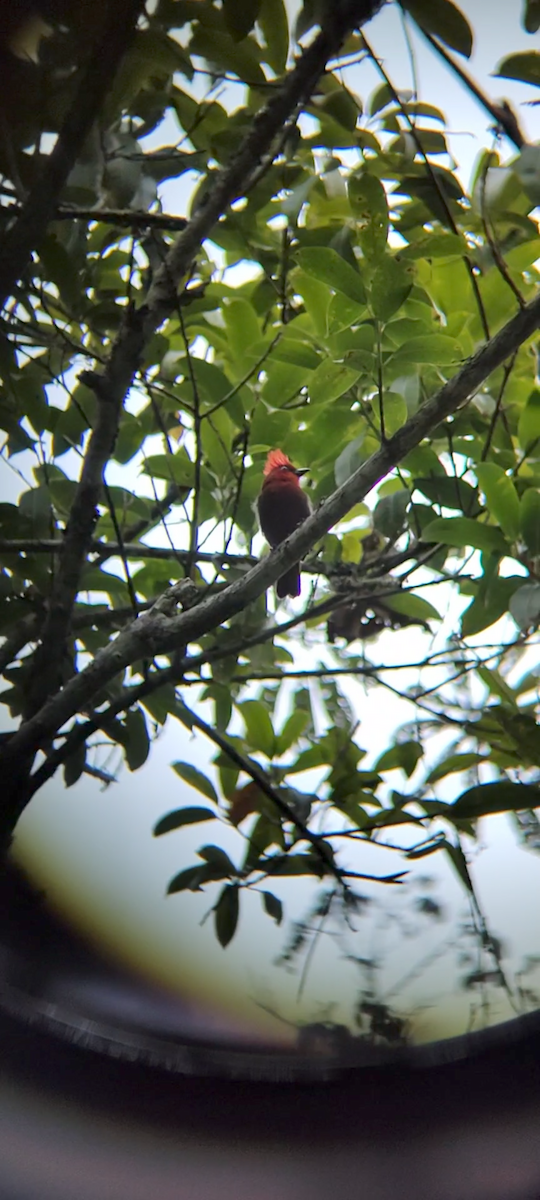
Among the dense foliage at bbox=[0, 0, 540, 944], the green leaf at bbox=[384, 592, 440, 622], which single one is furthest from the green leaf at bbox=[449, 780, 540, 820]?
the green leaf at bbox=[384, 592, 440, 622]

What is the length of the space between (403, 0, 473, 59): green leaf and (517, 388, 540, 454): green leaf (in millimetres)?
266

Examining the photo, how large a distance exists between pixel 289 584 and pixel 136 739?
8.0 inches

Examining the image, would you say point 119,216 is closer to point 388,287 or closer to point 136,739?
point 388,287

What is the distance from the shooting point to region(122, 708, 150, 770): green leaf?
0.68 m

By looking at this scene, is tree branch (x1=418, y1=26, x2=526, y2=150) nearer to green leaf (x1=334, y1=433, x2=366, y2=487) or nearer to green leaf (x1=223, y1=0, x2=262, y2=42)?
green leaf (x1=223, y1=0, x2=262, y2=42)

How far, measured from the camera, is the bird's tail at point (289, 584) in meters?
0.75

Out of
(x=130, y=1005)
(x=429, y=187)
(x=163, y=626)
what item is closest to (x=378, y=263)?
(x=429, y=187)

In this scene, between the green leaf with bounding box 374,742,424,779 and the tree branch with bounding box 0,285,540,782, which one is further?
the green leaf with bounding box 374,742,424,779

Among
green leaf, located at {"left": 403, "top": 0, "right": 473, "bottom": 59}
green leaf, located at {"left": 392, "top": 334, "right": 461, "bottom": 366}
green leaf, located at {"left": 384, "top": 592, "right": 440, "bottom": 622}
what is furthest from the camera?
green leaf, located at {"left": 384, "top": 592, "right": 440, "bottom": 622}

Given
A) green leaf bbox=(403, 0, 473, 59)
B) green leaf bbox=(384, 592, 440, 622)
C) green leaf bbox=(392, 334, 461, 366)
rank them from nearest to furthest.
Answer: green leaf bbox=(403, 0, 473, 59) < green leaf bbox=(392, 334, 461, 366) < green leaf bbox=(384, 592, 440, 622)

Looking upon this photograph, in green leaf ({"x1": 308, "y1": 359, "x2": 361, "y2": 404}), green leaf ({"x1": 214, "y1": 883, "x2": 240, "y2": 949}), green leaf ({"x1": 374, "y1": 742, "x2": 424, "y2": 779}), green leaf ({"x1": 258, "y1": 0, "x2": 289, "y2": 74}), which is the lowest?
green leaf ({"x1": 214, "y1": 883, "x2": 240, "y2": 949})

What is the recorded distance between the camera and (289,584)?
0.78 m

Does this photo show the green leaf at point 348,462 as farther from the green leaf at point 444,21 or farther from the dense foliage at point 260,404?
the green leaf at point 444,21

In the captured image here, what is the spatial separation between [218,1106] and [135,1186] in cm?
7
